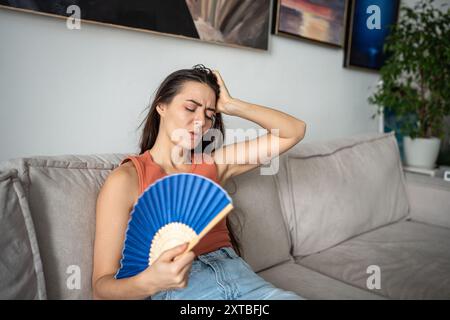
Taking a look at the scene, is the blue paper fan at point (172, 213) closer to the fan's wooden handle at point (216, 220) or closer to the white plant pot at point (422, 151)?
the fan's wooden handle at point (216, 220)

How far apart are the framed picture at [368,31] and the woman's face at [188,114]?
1752 mm

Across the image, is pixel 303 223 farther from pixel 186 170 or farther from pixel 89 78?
pixel 89 78

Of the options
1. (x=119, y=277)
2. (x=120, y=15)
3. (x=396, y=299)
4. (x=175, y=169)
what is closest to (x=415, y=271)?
(x=396, y=299)

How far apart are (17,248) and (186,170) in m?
0.54

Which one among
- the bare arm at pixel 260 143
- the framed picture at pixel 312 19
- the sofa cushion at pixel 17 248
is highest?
the framed picture at pixel 312 19

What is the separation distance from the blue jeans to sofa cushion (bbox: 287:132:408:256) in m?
0.65

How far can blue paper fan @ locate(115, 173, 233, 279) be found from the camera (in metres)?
0.79

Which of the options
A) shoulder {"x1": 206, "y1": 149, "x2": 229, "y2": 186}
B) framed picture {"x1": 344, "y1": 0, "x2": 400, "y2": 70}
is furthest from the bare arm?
framed picture {"x1": 344, "y1": 0, "x2": 400, "y2": 70}

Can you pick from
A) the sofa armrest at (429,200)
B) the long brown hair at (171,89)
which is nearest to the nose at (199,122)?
the long brown hair at (171,89)

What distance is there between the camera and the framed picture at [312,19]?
2.10 m

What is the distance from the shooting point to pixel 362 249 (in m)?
1.73

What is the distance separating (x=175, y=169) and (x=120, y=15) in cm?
70

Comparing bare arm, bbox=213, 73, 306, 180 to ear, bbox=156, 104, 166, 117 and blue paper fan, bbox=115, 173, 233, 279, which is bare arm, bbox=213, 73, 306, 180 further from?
blue paper fan, bbox=115, 173, 233, 279

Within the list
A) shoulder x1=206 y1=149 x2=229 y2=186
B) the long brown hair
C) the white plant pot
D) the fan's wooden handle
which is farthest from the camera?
the white plant pot
